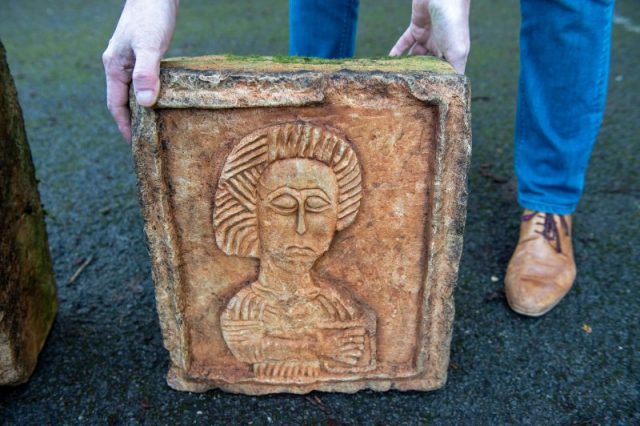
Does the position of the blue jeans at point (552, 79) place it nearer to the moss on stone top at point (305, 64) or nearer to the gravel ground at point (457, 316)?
the gravel ground at point (457, 316)

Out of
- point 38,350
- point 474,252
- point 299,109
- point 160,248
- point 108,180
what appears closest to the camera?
point 299,109

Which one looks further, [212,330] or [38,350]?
[38,350]

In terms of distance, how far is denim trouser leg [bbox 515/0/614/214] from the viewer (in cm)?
182

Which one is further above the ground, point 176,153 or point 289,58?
point 289,58

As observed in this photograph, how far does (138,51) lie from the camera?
4.26 ft

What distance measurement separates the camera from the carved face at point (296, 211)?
1.41 m

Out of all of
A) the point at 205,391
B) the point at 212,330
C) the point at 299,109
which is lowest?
the point at 205,391

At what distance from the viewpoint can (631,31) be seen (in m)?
5.02

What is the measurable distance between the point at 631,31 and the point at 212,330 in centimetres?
489

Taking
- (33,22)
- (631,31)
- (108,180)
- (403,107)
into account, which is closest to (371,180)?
(403,107)

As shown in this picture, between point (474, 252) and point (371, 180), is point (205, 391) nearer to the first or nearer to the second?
point (371, 180)

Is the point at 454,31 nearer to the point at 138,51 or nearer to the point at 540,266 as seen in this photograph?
the point at 138,51

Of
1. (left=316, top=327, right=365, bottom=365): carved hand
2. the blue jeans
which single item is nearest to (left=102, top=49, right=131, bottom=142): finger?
(left=316, top=327, right=365, bottom=365): carved hand

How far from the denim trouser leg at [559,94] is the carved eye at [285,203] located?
1.04 meters
